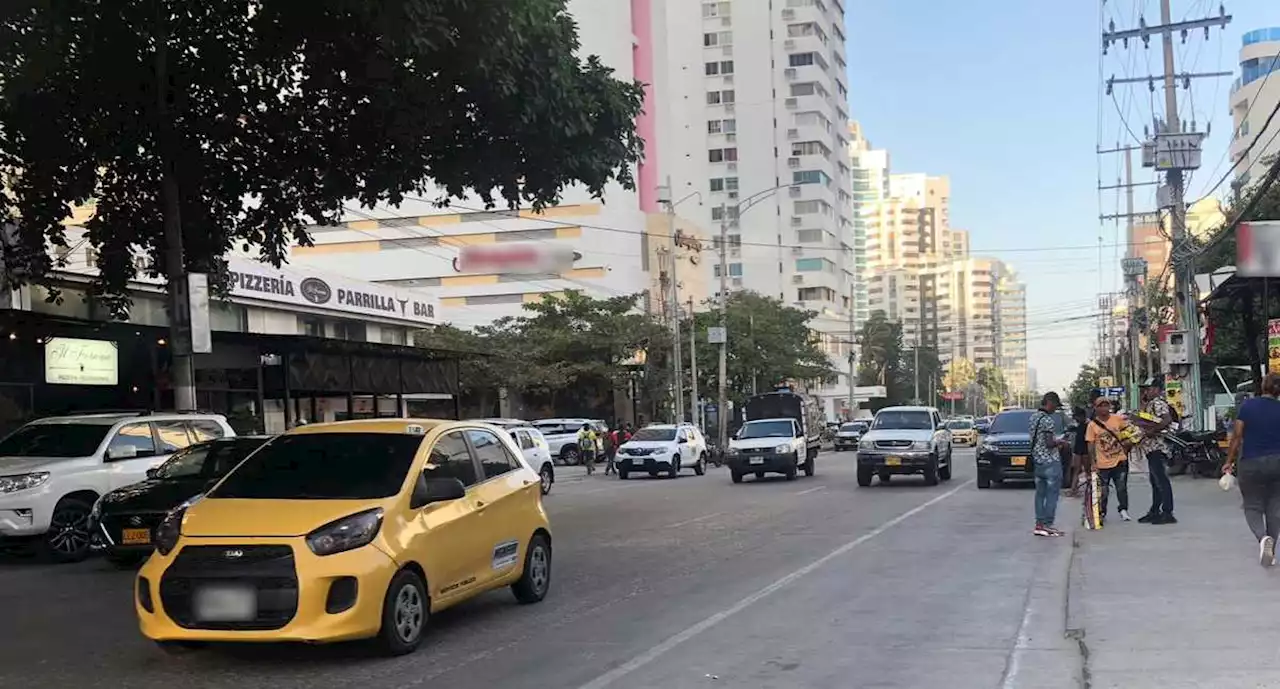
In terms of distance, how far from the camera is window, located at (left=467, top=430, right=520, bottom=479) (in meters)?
9.12

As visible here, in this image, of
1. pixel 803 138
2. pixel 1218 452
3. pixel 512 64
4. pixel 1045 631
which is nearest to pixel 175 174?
pixel 512 64

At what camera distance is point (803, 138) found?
109 m

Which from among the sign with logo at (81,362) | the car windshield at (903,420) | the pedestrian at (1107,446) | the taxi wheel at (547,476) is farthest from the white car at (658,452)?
the pedestrian at (1107,446)

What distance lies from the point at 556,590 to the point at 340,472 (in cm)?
325

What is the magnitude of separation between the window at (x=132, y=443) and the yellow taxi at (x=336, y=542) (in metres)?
7.41

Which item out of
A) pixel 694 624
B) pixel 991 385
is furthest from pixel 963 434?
pixel 991 385

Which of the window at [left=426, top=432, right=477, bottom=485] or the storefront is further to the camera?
the storefront

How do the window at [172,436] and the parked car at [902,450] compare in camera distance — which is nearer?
the window at [172,436]

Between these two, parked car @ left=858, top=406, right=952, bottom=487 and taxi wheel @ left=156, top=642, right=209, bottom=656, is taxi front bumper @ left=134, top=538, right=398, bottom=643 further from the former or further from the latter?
parked car @ left=858, top=406, right=952, bottom=487

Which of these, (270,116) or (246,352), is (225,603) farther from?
(246,352)

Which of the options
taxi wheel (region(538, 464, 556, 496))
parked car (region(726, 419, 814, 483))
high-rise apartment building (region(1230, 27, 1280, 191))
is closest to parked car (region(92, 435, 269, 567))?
taxi wheel (region(538, 464, 556, 496))

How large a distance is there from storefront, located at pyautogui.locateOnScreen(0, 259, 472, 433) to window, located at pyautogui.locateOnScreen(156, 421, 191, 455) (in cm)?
637

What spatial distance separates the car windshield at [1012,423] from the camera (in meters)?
23.8

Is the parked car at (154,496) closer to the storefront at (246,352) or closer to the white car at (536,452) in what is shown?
the storefront at (246,352)
